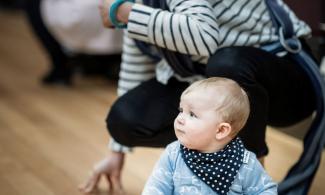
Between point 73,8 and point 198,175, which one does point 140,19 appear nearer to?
point 198,175

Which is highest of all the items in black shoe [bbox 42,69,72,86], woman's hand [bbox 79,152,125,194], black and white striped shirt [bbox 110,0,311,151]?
black and white striped shirt [bbox 110,0,311,151]

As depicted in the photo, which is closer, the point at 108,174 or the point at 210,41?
the point at 210,41

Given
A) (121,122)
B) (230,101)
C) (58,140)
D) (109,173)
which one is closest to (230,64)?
(230,101)

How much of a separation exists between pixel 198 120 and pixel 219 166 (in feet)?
0.29

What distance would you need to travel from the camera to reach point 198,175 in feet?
3.19

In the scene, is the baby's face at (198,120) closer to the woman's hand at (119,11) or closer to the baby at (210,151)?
the baby at (210,151)

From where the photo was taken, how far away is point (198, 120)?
3.09ft

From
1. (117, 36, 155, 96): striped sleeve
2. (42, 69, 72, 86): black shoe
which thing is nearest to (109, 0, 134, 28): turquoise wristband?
(117, 36, 155, 96): striped sleeve

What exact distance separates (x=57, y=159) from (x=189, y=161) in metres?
0.74

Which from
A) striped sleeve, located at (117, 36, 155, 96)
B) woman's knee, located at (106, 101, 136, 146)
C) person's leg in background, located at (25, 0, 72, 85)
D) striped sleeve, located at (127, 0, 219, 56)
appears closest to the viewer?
striped sleeve, located at (127, 0, 219, 56)

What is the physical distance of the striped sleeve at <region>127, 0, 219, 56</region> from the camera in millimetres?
1055

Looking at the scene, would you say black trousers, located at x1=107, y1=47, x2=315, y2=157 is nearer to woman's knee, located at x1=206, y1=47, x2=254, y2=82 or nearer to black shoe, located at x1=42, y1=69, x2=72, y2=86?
woman's knee, located at x1=206, y1=47, x2=254, y2=82

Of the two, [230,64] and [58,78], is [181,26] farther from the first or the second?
[58,78]

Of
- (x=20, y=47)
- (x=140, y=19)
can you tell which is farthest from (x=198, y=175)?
(x=20, y=47)
